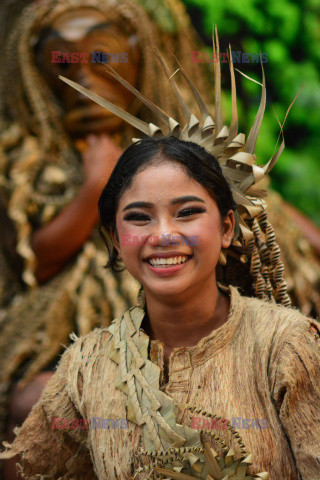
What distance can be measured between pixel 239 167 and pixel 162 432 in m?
0.75

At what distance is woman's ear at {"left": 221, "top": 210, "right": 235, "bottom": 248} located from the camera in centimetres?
180

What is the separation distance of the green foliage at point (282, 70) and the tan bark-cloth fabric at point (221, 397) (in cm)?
230

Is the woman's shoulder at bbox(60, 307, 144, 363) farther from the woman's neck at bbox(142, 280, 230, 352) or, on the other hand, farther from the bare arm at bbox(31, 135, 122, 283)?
the bare arm at bbox(31, 135, 122, 283)

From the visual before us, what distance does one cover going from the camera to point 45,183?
309 centimetres

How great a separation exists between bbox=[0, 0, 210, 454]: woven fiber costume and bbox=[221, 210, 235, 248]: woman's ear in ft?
3.78

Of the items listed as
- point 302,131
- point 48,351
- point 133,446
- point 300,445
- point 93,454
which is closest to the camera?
point 300,445

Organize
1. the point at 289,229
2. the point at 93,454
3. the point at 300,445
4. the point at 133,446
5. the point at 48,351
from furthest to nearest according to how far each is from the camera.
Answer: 1. the point at 289,229
2. the point at 48,351
3. the point at 93,454
4. the point at 133,446
5. the point at 300,445

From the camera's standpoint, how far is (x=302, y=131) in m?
4.20

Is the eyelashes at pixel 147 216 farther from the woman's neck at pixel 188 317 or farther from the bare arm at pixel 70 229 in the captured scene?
the bare arm at pixel 70 229

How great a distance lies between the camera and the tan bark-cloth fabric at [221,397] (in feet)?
5.19

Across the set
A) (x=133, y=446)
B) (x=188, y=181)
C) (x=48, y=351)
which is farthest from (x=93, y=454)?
(x=48, y=351)

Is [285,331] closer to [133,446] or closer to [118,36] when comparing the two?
[133,446]

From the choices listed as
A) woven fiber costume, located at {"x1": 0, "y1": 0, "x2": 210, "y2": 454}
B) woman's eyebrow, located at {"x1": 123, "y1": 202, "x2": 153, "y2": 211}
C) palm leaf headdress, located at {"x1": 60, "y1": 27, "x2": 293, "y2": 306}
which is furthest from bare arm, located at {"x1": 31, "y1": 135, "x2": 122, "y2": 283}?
woman's eyebrow, located at {"x1": 123, "y1": 202, "x2": 153, "y2": 211}

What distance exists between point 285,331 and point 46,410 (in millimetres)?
720
